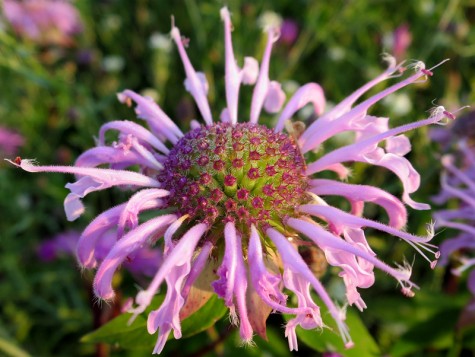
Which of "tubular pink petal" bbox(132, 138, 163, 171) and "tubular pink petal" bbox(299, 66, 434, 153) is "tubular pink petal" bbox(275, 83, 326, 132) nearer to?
"tubular pink petal" bbox(299, 66, 434, 153)

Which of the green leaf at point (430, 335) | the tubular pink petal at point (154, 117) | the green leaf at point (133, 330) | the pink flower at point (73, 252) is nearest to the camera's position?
the green leaf at point (133, 330)

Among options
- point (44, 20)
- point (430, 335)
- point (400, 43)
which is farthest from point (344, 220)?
point (44, 20)

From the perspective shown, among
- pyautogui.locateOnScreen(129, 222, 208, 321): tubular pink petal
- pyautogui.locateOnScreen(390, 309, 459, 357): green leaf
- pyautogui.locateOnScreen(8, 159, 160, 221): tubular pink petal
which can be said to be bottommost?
pyautogui.locateOnScreen(390, 309, 459, 357): green leaf

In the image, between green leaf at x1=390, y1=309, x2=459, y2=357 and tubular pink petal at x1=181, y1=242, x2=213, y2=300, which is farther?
green leaf at x1=390, y1=309, x2=459, y2=357

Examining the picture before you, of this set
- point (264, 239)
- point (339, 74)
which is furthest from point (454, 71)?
point (264, 239)

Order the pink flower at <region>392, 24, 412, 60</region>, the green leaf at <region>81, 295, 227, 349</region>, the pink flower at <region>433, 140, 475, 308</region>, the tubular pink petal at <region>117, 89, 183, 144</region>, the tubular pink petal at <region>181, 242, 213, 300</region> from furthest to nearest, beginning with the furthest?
the pink flower at <region>392, 24, 412, 60</region>, the pink flower at <region>433, 140, 475, 308</region>, the tubular pink petal at <region>117, 89, 183, 144</region>, the green leaf at <region>81, 295, 227, 349</region>, the tubular pink petal at <region>181, 242, 213, 300</region>

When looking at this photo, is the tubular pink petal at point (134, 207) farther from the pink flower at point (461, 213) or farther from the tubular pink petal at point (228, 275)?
the pink flower at point (461, 213)

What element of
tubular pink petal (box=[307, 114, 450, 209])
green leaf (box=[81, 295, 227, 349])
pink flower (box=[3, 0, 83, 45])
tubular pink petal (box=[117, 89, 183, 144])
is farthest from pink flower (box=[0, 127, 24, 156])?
tubular pink petal (box=[307, 114, 450, 209])

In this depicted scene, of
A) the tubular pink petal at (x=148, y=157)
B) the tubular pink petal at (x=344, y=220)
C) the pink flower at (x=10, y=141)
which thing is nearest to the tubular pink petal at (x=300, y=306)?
the tubular pink petal at (x=344, y=220)
